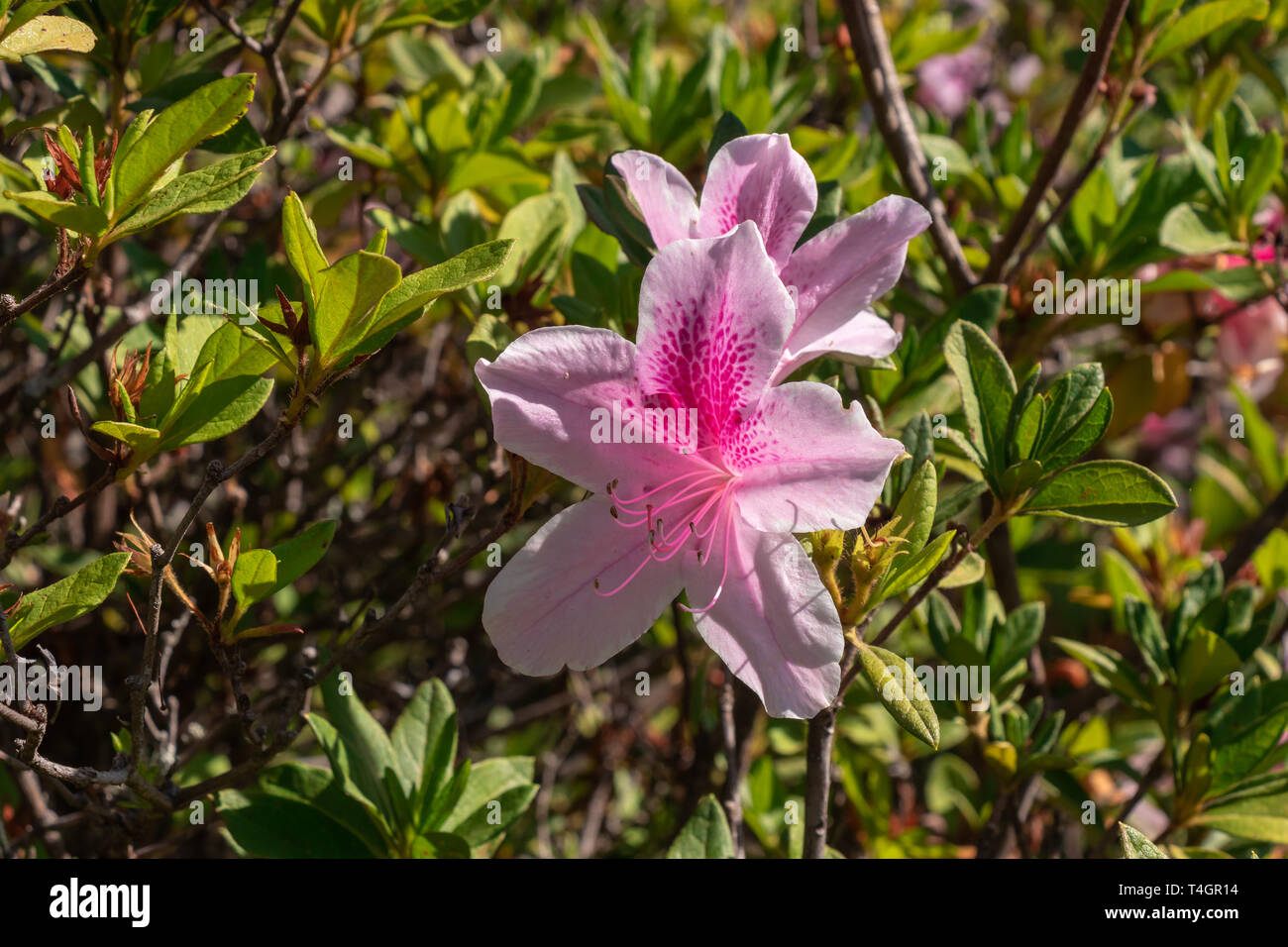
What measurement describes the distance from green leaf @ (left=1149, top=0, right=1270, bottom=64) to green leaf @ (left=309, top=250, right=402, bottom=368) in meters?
1.20

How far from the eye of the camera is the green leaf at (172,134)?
3.66 feet

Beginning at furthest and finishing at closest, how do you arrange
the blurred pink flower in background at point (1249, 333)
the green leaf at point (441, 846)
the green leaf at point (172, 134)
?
the blurred pink flower in background at point (1249, 333) < the green leaf at point (441, 846) < the green leaf at point (172, 134)

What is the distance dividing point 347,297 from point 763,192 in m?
0.43

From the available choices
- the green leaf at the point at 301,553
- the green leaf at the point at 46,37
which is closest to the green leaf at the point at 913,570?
the green leaf at the point at 301,553

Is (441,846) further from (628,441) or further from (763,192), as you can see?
(763,192)

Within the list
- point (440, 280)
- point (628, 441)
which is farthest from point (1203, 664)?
point (440, 280)

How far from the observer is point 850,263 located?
1.13 metres

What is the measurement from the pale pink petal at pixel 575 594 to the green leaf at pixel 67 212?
1.70 feet

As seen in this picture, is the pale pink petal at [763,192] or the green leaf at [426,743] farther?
the green leaf at [426,743]

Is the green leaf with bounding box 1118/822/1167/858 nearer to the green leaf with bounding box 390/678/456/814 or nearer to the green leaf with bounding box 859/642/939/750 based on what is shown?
the green leaf with bounding box 859/642/939/750

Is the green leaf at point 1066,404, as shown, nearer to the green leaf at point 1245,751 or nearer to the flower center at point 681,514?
the flower center at point 681,514

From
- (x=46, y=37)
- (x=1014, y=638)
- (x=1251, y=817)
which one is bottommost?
(x=1251, y=817)

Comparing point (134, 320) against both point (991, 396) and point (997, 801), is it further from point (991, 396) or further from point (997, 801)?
point (997, 801)

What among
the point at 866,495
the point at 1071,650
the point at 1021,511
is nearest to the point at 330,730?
the point at 866,495
